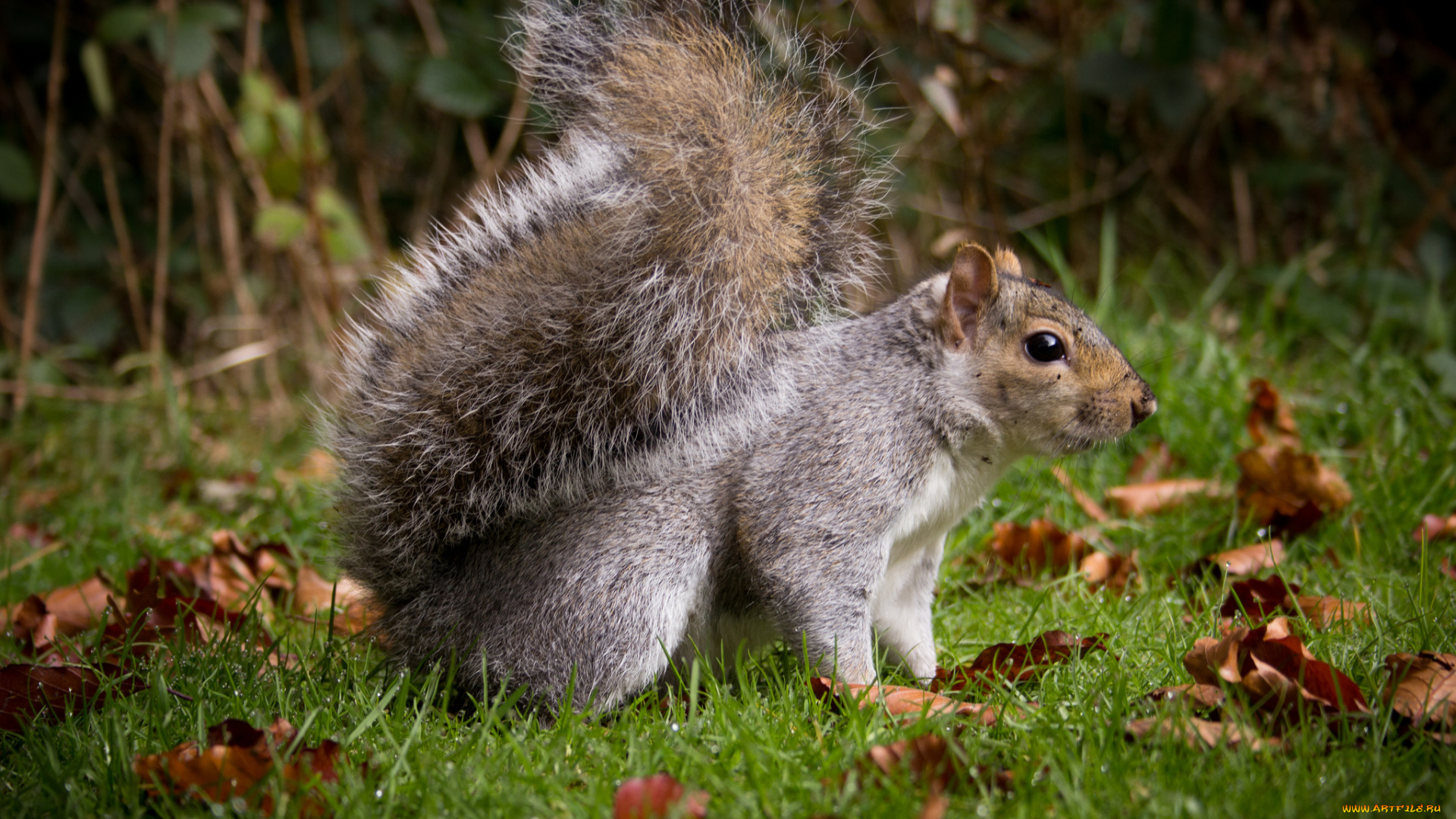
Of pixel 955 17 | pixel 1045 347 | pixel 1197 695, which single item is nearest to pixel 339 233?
pixel 955 17

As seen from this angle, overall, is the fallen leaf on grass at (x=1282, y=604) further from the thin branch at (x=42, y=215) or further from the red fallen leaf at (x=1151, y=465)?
the thin branch at (x=42, y=215)

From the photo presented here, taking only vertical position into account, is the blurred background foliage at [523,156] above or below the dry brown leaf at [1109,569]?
above

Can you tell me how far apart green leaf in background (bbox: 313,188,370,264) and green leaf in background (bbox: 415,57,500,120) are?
1.24 ft

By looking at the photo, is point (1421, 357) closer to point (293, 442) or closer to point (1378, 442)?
point (1378, 442)

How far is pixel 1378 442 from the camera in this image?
2.20 meters

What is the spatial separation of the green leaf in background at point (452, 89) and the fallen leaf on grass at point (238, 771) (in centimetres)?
211

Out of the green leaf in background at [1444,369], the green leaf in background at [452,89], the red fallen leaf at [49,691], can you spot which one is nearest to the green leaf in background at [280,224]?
the green leaf in background at [452,89]

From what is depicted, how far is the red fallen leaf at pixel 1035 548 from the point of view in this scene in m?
1.83

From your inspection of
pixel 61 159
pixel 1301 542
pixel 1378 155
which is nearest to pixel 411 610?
pixel 1301 542

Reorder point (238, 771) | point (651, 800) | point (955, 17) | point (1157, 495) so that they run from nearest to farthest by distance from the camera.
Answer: point (651, 800) < point (238, 771) < point (1157, 495) < point (955, 17)

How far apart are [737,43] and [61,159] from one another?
2975 millimetres

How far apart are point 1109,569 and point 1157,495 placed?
1.01ft

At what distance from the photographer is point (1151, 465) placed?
2229mm

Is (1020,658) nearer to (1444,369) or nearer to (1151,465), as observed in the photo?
(1151,465)
